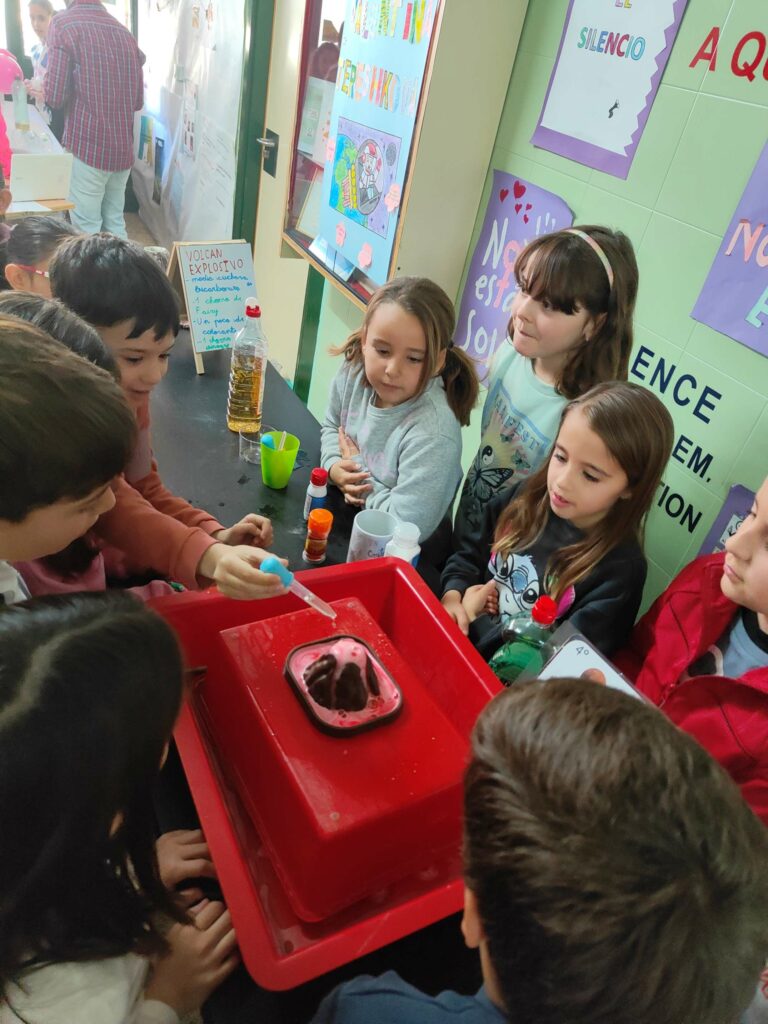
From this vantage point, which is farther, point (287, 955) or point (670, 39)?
point (670, 39)

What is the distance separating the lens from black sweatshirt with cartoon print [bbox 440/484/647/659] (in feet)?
3.73

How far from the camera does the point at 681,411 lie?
1.29 meters

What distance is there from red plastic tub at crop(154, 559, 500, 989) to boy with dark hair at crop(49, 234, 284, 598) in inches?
7.2

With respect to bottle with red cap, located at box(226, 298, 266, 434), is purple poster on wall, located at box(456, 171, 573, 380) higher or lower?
higher

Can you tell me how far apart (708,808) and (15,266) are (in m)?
1.51

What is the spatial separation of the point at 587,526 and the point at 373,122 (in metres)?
1.40

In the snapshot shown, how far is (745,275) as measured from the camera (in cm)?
113

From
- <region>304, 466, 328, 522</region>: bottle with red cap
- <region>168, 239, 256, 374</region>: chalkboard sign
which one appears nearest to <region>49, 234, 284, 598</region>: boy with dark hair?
<region>304, 466, 328, 522</region>: bottle with red cap

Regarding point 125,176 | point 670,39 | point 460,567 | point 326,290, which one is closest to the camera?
point 670,39

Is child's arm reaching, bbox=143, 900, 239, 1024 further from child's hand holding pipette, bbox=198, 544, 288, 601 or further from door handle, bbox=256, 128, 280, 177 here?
door handle, bbox=256, 128, 280, 177

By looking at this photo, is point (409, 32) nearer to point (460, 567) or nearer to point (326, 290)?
point (326, 290)

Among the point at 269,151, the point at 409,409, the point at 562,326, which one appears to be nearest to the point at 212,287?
the point at 409,409

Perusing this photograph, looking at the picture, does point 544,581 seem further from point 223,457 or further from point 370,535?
point 223,457

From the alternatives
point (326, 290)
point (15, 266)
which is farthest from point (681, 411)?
point (326, 290)
